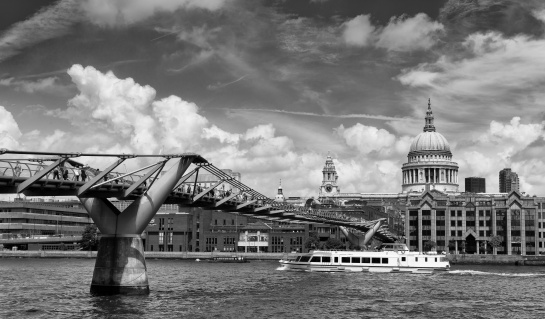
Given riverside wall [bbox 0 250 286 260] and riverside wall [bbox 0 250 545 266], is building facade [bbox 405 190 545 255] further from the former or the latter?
riverside wall [bbox 0 250 286 260]

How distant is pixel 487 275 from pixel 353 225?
3494 cm

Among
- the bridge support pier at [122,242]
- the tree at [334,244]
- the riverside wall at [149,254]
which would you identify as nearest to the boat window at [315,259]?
the bridge support pier at [122,242]

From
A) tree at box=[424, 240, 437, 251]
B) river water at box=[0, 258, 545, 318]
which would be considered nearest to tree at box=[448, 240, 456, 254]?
tree at box=[424, 240, 437, 251]

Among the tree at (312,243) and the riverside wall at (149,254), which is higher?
the tree at (312,243)

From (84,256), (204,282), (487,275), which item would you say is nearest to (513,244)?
(487,275)

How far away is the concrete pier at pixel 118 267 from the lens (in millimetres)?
65250

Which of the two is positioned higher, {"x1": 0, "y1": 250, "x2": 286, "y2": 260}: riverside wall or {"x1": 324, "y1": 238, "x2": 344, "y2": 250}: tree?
{"x1": 324, "y1": 238, "x2": 344, "y2": 250}: tree

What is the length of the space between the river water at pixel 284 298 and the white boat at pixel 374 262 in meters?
13.6

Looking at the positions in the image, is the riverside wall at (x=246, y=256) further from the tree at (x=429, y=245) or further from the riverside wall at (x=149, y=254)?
the tree at (x=429, y=245)

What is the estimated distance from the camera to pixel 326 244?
7205 inches

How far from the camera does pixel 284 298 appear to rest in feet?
233

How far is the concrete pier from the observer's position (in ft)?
214

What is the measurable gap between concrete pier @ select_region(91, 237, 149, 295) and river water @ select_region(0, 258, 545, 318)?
4.15 ft

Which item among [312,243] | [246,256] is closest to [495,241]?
[312,243]
